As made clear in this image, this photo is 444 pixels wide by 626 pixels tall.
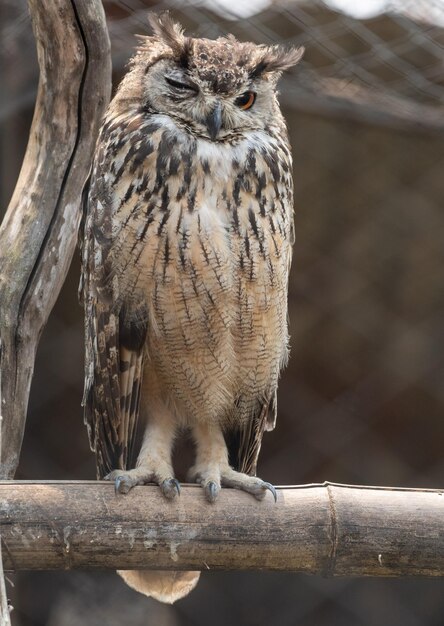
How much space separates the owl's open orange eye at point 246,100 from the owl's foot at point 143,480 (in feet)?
2.75

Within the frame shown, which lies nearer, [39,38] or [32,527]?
[32,527]

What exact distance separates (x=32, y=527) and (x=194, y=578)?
0.69 m

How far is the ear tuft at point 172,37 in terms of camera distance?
89.1 inches

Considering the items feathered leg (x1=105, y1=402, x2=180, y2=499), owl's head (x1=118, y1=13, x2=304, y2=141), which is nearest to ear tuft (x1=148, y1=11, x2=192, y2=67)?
owl's head (x1=118, y1=13, x2=304, y2=141)

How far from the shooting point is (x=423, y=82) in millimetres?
Answer: 3205

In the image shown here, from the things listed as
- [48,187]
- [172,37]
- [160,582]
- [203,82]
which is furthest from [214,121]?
[160,582]

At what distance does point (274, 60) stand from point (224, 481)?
97 cm

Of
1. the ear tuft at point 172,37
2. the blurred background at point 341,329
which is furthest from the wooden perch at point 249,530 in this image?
the blurred background at point 341,329

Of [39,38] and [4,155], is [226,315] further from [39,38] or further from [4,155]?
[4,155]

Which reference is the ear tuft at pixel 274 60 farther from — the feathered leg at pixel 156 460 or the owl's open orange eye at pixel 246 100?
the feathered leg at pixel 156 460

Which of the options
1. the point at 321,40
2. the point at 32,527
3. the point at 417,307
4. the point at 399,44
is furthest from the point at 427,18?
the point at 32,527

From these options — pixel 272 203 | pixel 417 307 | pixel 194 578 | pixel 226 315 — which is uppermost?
pixel 272 203

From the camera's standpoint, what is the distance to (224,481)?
225 cm

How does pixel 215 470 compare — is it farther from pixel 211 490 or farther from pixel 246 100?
pixel 246 100
